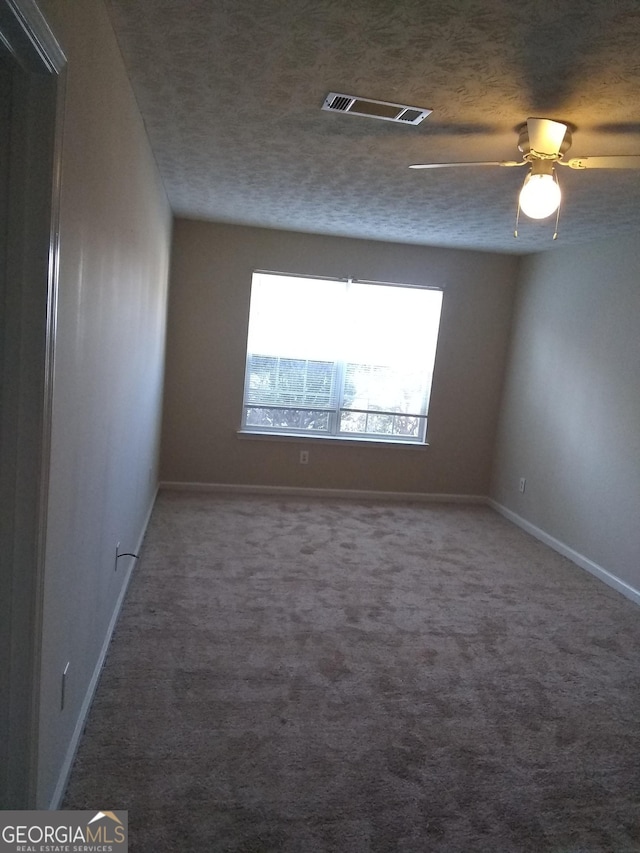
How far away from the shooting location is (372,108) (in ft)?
7.69

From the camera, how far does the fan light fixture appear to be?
7.96 feet

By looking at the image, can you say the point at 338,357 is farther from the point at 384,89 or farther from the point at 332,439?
the point at 384,89

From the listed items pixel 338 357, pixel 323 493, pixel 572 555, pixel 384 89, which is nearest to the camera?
pixel 384 89

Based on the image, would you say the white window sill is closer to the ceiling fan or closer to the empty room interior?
the empty room interior

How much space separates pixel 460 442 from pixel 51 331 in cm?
485

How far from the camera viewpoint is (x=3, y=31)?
1197 millimetres

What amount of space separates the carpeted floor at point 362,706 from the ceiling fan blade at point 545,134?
2285mm

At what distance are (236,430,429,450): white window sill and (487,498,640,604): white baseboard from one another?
98 centimetres

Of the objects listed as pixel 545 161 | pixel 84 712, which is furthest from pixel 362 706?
pixel 545 161

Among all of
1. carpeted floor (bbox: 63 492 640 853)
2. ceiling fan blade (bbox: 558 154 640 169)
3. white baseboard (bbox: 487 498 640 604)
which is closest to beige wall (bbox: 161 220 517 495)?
white baseboard (bbox: 487 498 640 604)

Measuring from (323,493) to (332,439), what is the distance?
1.69 ft

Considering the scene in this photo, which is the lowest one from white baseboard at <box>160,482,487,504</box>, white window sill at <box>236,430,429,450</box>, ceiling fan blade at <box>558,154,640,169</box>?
white baseboard at <box>160,482,487,504</box>

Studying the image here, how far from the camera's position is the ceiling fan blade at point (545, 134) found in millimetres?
2340

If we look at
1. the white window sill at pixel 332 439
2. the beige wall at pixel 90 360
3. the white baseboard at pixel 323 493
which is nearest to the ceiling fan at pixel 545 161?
the beige wall at pixel 90 360
